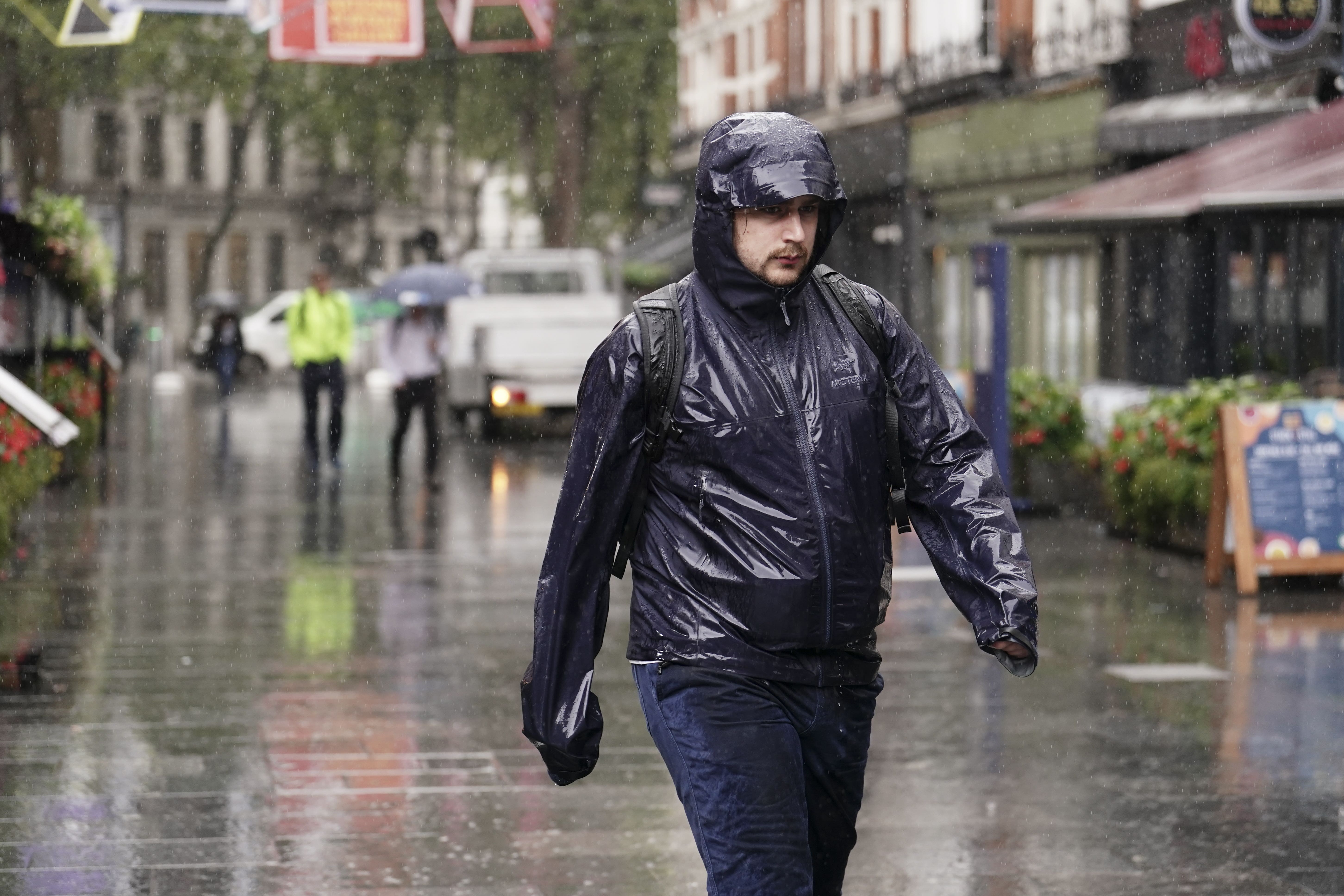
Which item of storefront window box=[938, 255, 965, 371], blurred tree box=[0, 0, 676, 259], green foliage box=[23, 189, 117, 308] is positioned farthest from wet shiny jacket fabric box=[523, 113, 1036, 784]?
blurred tree box=[0, 0, 676, 259]

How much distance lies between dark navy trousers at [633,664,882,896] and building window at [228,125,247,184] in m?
55.6

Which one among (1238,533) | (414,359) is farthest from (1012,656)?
(414,359)

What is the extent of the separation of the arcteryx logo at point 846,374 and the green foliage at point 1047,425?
40.0 feet

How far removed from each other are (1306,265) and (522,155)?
28361mm

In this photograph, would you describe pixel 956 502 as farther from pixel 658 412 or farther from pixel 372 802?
pixel 372 802

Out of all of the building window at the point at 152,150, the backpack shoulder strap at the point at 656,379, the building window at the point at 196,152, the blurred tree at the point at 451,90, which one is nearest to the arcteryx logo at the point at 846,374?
the backpack shoulder strap at the point at 656,379

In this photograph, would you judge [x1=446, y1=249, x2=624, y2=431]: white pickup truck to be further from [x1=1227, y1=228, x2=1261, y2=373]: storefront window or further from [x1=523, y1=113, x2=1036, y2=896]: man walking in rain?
[x1=523, y1=113, x2=1036, y2=896]: man walking in rain

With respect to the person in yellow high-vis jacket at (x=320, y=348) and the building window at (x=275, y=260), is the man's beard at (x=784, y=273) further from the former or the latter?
the building window at (x=275, y=260)

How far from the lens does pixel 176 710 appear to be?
8.18 meters

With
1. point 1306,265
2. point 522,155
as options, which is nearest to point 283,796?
point 1306,265

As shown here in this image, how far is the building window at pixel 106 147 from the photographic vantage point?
240 feet

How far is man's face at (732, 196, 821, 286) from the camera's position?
3.93 m

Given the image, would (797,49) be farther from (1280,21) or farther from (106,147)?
(106,147)

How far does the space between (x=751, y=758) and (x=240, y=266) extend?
250 feet
